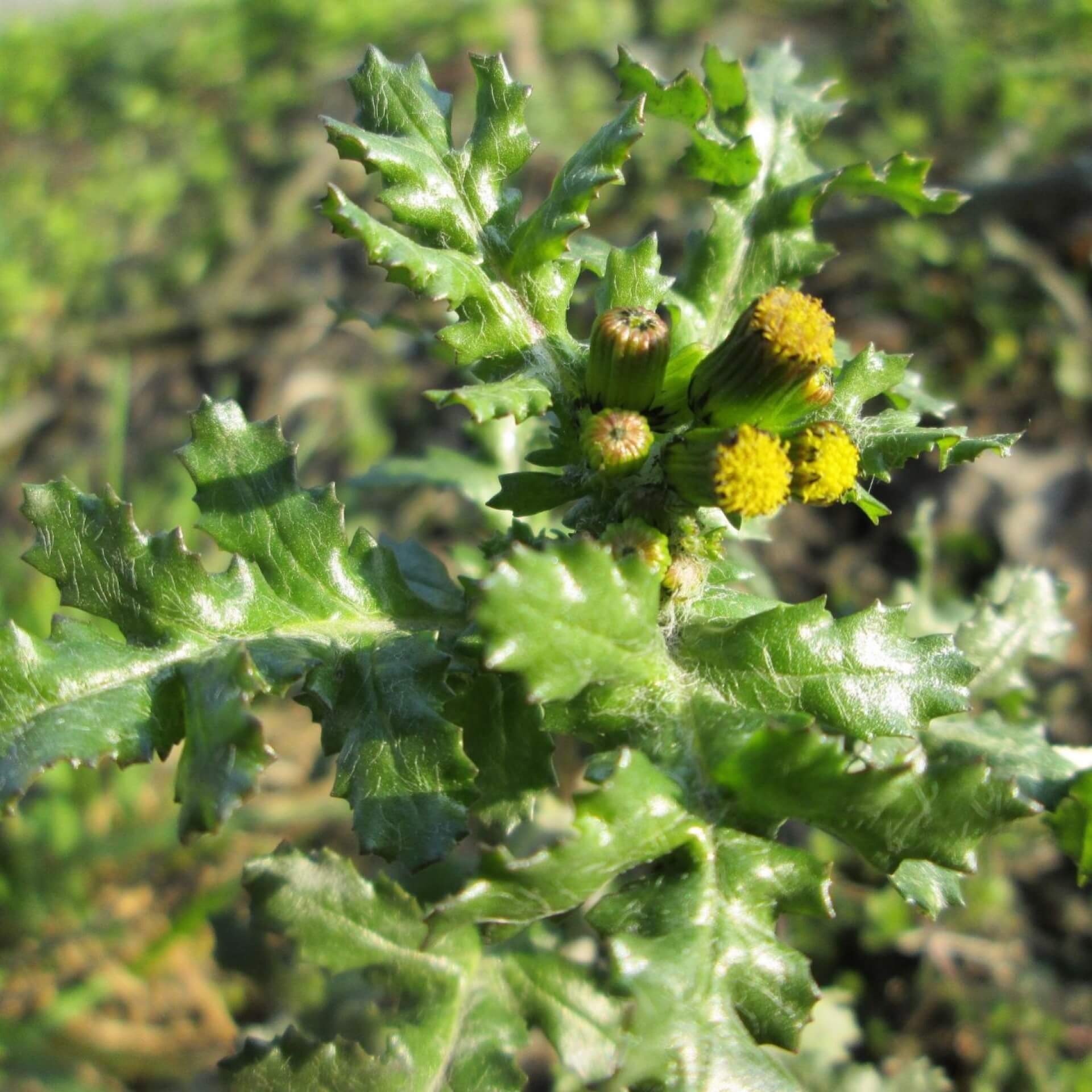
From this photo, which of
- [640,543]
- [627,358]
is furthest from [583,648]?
[627,358]

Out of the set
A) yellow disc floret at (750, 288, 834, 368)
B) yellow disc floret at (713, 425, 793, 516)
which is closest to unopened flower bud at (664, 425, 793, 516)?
yellow disc floret at (713, 425, 793, 516)

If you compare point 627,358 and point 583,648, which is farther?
point 627,358

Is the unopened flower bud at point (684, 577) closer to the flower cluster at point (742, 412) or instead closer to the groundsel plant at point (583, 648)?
the groundsel plant at point (583, 648)

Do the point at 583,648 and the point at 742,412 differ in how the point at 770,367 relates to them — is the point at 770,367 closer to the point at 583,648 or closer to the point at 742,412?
the point at 742,412

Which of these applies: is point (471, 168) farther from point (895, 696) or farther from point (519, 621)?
point (895, 696)

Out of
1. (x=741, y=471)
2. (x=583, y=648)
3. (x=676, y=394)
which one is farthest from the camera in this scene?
(x=676, y=394)

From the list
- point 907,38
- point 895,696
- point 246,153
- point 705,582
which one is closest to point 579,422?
point 705,582
